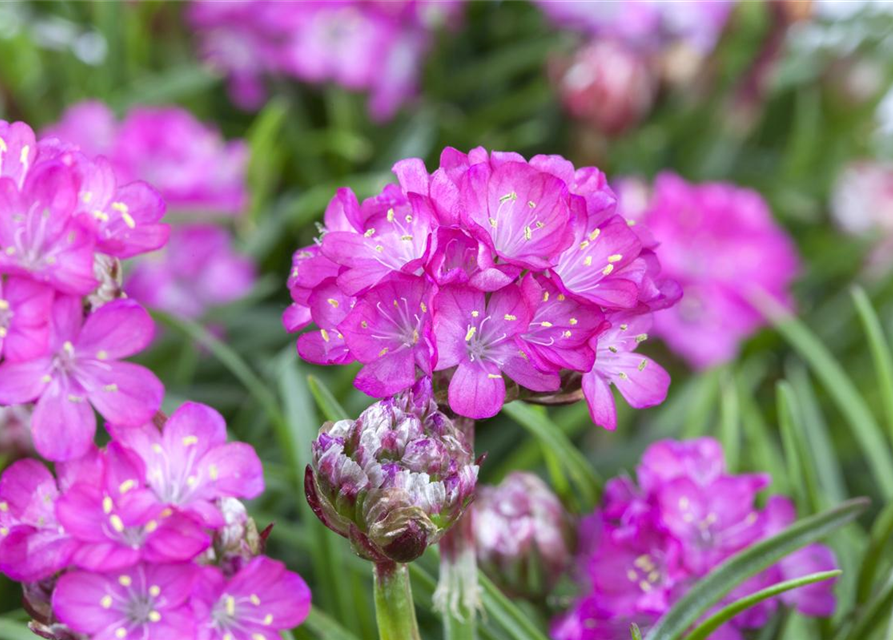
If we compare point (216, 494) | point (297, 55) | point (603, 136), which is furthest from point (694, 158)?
point (216, 494)

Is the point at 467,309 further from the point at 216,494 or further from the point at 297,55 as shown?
the point at 297,55

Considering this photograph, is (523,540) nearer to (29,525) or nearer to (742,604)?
(742,604)

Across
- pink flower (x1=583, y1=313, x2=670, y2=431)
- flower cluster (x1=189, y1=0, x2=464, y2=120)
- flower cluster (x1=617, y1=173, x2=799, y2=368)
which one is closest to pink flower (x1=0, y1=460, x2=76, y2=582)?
pink flower (x1=583, y1=313, x2=670, y2=431)

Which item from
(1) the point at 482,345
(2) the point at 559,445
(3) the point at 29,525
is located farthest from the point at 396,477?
(2) the point at 559,445

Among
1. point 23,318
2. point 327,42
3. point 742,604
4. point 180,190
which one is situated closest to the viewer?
point 23,318

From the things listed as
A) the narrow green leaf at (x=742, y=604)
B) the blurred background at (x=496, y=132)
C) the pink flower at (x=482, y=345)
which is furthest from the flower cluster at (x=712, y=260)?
the pink flower at (x=482, y=345)

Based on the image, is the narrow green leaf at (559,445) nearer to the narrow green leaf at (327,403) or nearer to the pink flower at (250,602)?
the narrow green leaf at (327,403)
